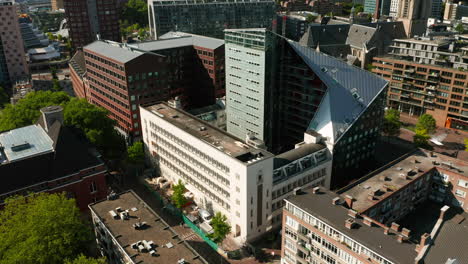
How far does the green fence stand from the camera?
3474 inches

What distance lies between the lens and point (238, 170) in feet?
268

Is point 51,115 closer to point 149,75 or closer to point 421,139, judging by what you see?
point 149,75

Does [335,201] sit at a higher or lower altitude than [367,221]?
higher

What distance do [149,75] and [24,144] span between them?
156 ft

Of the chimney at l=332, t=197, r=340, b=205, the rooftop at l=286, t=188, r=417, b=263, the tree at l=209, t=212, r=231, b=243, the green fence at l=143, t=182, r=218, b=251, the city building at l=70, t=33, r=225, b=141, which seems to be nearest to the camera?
the rooftop at l=286, t=188, r=417, b=263

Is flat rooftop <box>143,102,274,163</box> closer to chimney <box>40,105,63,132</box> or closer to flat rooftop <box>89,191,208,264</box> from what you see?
flat rooftop <box>89,191,208,264</box>

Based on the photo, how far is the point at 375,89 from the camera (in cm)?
10650

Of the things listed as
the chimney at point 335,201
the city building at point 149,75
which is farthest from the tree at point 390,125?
the chimney at point 335,201

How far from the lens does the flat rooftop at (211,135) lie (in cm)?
8412

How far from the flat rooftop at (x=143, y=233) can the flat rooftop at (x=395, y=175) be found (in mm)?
34643

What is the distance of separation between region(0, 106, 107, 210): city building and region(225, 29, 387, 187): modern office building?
46.3m

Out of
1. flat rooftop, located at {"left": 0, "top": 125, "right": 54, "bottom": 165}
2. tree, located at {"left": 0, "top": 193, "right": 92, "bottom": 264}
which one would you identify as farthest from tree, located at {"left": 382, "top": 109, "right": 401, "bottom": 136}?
flat rooftop, located at {"left": 0, "top": 125, "right": 54, "bottom": 165}

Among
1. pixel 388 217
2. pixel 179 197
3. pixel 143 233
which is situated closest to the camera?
pixel 143 233

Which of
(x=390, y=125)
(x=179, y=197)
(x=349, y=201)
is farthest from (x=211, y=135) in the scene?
(x=390, y=125)
